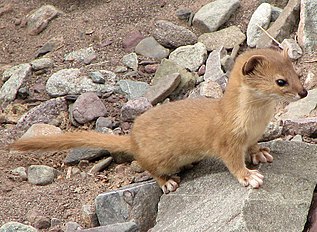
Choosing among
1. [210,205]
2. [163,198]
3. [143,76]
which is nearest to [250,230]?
[210,205]

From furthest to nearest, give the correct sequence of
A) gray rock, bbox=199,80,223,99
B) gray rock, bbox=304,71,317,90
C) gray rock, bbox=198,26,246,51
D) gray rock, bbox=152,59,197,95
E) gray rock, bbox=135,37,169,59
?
1. gray rock, bbox=135,37,169,59
2. gray rock, bbox=198,26,246,51
3. gray rock, bbox=152,59,197,95
4. gray rock, bbox=199,80,223,99
5. gray rock, bbox=304,71,317,90

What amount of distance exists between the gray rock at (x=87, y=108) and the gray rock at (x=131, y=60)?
20.3 inches

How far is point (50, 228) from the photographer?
13.3 feet

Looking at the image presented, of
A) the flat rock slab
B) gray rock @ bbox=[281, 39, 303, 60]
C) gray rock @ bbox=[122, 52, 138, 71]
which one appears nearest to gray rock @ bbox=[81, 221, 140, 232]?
the flat rock slab

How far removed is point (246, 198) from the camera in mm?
3531

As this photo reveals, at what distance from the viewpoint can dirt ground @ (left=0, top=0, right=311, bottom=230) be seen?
14.4ft

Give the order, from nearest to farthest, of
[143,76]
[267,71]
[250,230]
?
[250,230] → [267,71] → [143,76]

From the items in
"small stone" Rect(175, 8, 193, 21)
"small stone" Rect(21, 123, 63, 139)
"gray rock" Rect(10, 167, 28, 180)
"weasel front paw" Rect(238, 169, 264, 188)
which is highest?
"weasel front paw" Rect(238, 169, 264, 188)

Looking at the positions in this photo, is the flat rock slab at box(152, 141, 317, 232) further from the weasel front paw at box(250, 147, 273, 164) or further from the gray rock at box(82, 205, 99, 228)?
the gray rock at box(82, 205, 99, 228)

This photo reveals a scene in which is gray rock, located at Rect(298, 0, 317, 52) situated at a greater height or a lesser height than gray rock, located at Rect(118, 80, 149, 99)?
greater

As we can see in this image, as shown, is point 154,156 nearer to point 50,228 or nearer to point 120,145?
point 120,145

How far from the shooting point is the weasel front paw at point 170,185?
3.97 m

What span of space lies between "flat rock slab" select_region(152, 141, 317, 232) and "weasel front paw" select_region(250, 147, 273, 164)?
0.03m

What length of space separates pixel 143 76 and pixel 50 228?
64.2 inches
